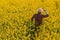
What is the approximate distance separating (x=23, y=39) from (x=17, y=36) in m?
0.25

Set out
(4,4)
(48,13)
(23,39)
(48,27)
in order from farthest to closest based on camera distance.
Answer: (4,4), (48,13), (48,27), (23,39)

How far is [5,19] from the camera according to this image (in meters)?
8.34

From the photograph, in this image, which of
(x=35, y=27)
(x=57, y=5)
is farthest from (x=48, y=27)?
(x=57, y=5)

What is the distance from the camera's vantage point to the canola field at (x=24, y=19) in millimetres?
7520

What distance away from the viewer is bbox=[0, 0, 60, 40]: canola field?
7520 millimetres

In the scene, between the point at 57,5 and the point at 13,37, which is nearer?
the point at 13,37

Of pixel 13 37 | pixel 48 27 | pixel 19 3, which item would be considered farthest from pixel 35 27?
pixel 19 3

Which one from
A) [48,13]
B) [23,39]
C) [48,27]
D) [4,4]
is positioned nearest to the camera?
[23,39]

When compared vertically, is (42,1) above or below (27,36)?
above

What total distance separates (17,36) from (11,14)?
1308 millimetres

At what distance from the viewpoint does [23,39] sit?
24.1ft

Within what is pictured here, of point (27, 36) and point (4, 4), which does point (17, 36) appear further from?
point (4, 4)

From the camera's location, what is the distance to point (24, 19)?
834 centimetres

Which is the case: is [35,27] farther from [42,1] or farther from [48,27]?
[42,1]
